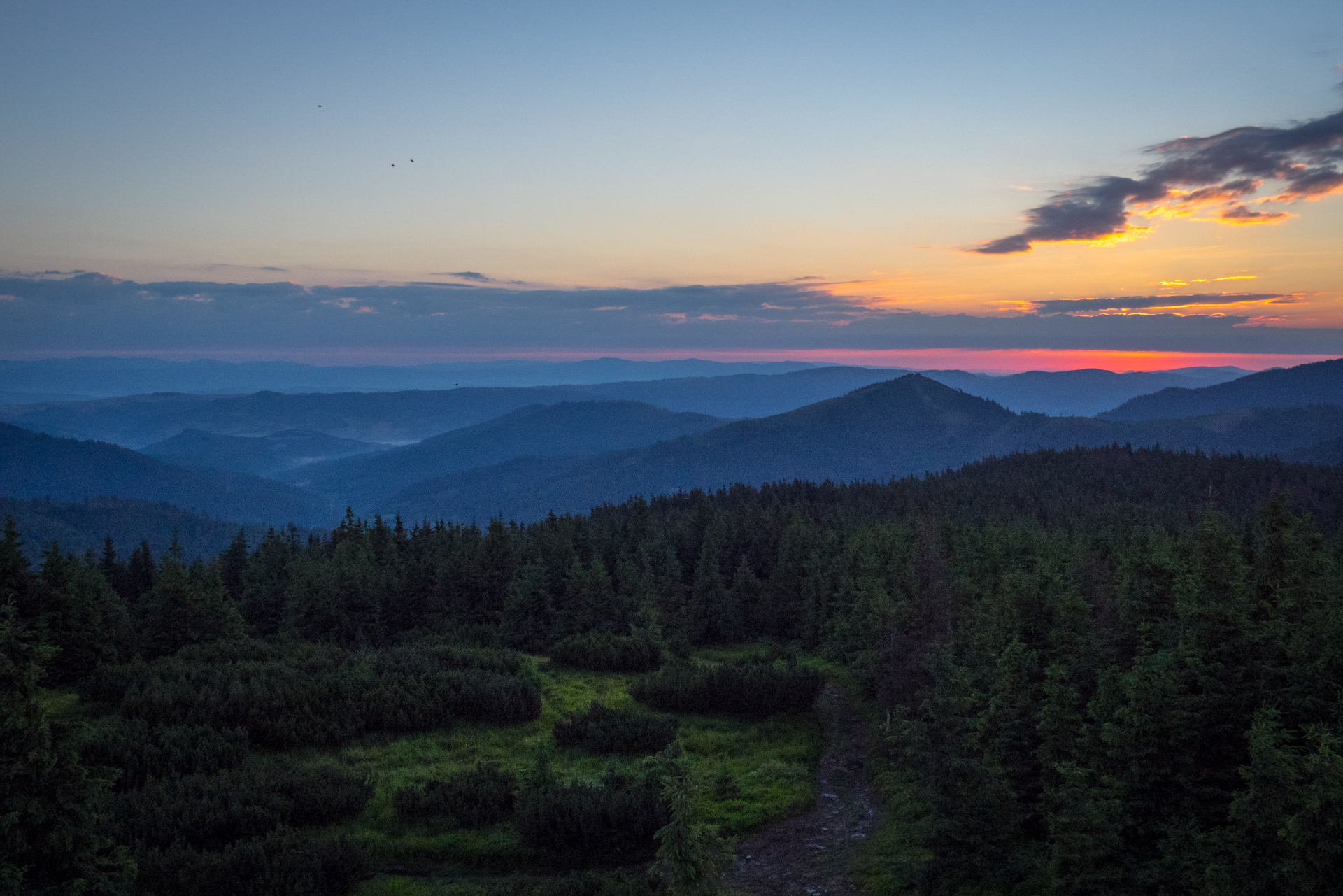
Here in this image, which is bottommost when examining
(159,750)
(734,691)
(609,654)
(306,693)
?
(609,654)

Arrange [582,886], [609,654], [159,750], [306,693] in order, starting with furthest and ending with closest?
[609,654] → [306,693] → [159,750] → [582,886]

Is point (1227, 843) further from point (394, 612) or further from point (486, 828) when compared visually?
point (394, 612)

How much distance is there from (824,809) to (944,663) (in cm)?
935

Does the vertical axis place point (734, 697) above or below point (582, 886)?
below

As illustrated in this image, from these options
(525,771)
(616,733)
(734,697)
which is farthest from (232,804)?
(734,697)

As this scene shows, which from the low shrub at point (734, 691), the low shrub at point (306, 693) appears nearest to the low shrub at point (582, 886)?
the low shrub at point (306, 693)

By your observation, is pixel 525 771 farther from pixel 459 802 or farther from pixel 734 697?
pixel 734 697

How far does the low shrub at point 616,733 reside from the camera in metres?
29.0

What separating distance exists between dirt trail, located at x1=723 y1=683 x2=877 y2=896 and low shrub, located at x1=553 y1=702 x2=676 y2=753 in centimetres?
619

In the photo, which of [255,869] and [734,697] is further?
[734,697]

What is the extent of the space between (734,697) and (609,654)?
10.5 meters

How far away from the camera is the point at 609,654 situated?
43.3 meters

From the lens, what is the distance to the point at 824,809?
25.2 meters

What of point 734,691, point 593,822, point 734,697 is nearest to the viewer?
point 593,822
